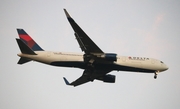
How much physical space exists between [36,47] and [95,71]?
9933mm

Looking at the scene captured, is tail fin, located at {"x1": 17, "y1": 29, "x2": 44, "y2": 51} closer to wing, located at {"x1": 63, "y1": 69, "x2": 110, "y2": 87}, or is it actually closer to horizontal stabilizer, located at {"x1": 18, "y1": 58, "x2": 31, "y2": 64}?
horizontal stabilizer, located at {"x1": 18, "y1": 58, "x2": 31, "y2": 64}

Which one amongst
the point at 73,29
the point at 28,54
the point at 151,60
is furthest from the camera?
the point at 151,60

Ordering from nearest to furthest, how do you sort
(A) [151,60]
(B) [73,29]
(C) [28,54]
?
1. (B) [73,29]
2. (C) [28,54]
3. (A) [151,60]

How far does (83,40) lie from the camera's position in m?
34.6

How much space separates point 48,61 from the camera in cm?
3791

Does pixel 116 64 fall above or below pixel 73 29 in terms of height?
below

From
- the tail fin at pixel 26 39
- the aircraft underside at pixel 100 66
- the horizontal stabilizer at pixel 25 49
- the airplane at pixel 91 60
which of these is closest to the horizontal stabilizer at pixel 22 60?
the airplane at pixel 91 60

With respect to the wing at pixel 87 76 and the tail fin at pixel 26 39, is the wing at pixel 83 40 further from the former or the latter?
the tail fin at pixel 26 39

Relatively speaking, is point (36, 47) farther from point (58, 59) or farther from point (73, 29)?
point (73, 29)

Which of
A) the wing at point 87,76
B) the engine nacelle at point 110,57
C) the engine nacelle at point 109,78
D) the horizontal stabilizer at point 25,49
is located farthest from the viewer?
the engine nacelle at point 109,78

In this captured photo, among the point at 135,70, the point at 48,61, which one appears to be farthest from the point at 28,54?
the point at 135,70

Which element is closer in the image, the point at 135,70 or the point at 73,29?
the point at 73,29

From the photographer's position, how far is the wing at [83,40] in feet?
105

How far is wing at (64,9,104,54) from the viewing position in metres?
31.9
